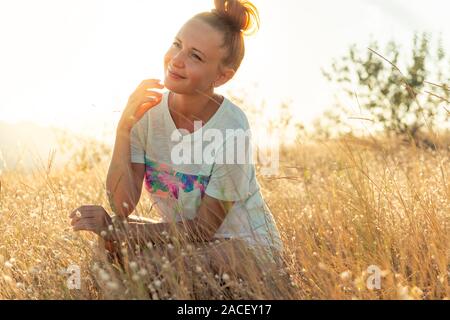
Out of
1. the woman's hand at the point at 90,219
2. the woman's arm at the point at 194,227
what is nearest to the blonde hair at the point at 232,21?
the woman's arm at the point at 194,227

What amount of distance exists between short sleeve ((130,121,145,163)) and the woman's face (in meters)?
0.36

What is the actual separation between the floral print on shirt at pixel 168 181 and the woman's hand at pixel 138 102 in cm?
24

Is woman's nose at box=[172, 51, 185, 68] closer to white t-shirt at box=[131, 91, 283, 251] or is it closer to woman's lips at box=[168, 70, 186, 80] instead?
woman's lips at box=[168, 70, 186, 80]

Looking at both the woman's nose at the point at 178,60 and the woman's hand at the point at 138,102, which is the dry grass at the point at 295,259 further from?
the woman's nose at the point at 178,60

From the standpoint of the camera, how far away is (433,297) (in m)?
2.71

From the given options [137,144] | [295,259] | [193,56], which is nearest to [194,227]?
[295,259]

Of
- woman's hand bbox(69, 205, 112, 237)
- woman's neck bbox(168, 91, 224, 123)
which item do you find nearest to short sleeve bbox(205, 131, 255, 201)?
woman's neck bbox(168, 91, 224, 123)

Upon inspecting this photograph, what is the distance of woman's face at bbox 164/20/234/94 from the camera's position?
3402 mm

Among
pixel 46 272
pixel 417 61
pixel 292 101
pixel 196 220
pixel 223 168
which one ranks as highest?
pixel 417 61

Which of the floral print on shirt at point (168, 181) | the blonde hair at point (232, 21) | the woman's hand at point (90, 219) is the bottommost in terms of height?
the woman's hand at point (90, 219)

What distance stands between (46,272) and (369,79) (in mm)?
7223

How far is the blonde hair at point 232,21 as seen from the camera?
347 centimetres

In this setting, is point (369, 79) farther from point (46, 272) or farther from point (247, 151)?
point (46, 272)
